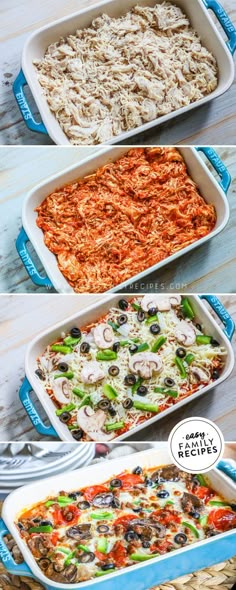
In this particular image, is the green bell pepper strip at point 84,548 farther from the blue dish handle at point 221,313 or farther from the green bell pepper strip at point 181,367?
the blue dish handle at point 221,313

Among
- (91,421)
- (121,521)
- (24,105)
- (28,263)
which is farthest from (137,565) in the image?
(24,105)

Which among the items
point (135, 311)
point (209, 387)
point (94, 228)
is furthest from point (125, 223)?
point (209, 387)

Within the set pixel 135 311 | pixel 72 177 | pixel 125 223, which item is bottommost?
pixel 135 311

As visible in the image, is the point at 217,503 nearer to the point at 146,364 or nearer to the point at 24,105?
the point at 146,364

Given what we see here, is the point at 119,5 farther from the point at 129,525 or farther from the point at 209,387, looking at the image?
the point at 129,525

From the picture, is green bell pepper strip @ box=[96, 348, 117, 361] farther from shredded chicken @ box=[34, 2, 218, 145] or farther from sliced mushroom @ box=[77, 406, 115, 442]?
shredded chicken @ box=[34, 2, 218, 145]

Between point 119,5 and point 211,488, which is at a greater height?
point 119,5

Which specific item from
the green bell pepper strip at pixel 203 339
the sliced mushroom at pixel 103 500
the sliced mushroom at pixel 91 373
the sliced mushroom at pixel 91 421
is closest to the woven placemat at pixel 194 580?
the sliced mushroom at pixel 103 500
